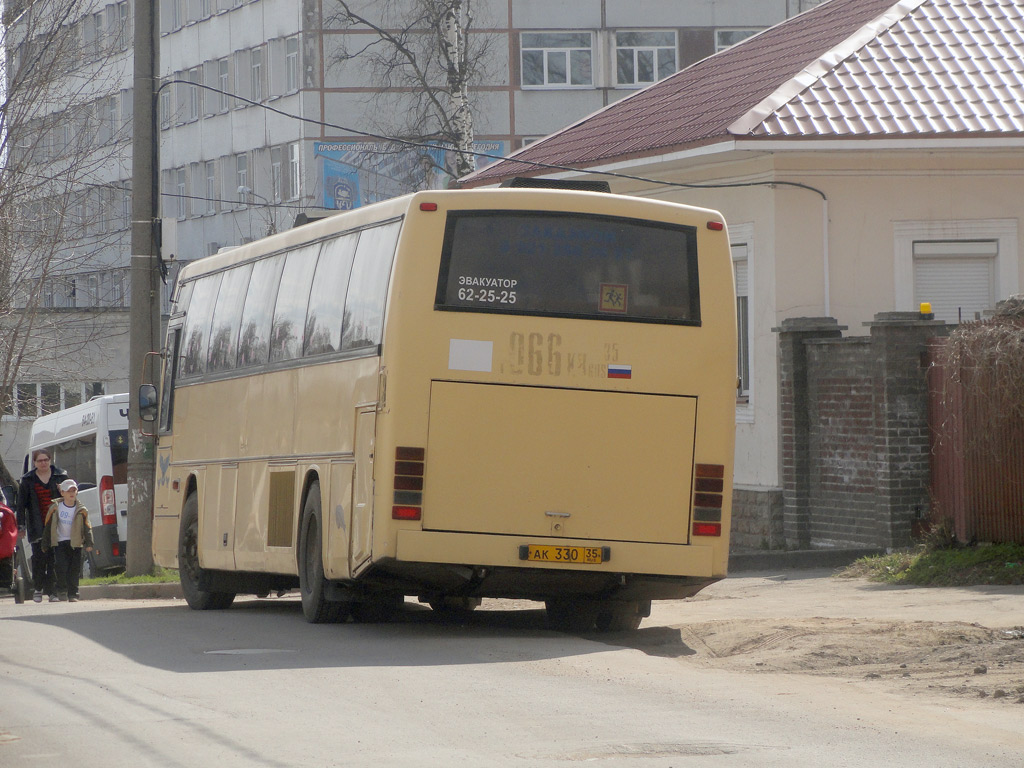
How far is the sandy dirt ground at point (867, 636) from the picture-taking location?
10.5 m

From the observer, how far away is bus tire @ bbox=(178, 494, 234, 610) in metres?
17.5

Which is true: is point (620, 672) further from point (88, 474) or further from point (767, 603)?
point (88, 474)

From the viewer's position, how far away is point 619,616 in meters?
14.0

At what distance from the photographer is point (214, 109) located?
209 feet

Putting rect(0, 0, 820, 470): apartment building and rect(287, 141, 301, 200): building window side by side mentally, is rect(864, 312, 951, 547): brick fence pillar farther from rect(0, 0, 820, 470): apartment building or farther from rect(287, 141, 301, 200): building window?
rect(287, 141, 301, 200): building window

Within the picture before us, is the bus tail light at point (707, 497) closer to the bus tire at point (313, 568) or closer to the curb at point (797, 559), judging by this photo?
the bus tire at point (313, 568)

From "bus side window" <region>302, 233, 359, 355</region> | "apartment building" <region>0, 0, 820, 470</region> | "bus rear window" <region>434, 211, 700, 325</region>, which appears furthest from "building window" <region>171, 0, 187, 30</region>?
"bus rear window" <region>434, 211, 700, 325</region>

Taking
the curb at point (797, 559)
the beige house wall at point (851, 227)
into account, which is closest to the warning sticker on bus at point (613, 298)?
the curb at point (797, 559)

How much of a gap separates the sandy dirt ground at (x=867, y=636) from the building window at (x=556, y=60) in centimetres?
4415

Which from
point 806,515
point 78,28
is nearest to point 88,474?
point 78,28

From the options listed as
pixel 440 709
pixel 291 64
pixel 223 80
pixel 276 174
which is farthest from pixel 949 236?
pixel 223 80

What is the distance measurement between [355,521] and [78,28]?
876 inches

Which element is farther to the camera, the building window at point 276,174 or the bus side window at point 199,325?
the building window at point 276,174

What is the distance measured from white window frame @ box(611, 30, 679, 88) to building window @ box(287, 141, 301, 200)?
1078 centimetres
